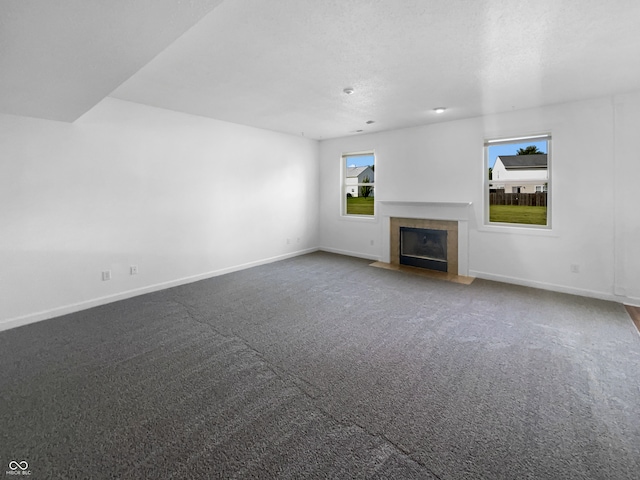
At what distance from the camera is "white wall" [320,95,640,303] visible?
147 inches

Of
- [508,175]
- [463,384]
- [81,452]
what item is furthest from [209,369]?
[508,175]

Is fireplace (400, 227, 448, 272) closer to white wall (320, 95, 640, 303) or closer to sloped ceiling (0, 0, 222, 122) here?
white wall (320, 95, 640, 303)

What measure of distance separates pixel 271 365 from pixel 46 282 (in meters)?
2.92

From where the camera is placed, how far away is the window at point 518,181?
14.4 feet

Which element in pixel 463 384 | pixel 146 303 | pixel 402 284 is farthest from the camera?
pixel 402 284

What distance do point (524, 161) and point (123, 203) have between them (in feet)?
19.2

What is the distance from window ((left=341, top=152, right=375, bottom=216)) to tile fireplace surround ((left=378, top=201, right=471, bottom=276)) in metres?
0.54

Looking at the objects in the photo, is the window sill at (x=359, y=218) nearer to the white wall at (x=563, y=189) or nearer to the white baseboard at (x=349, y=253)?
the white baseboard at (x=349, y=253)

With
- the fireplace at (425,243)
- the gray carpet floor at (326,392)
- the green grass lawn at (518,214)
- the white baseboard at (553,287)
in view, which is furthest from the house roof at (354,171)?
the gray carpet floor at (326,392)

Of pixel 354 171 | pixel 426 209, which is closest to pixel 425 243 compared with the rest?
pixel 426 209

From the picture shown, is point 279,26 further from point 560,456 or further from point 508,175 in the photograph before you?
point 508,175

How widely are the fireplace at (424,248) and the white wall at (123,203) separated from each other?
2717 mm

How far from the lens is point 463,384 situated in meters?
2.16

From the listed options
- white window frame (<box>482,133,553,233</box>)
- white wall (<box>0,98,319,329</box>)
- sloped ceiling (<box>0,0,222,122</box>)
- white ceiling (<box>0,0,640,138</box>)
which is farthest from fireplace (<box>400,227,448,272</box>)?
sloped ceiling (<box>0,0,222,122</box>)
